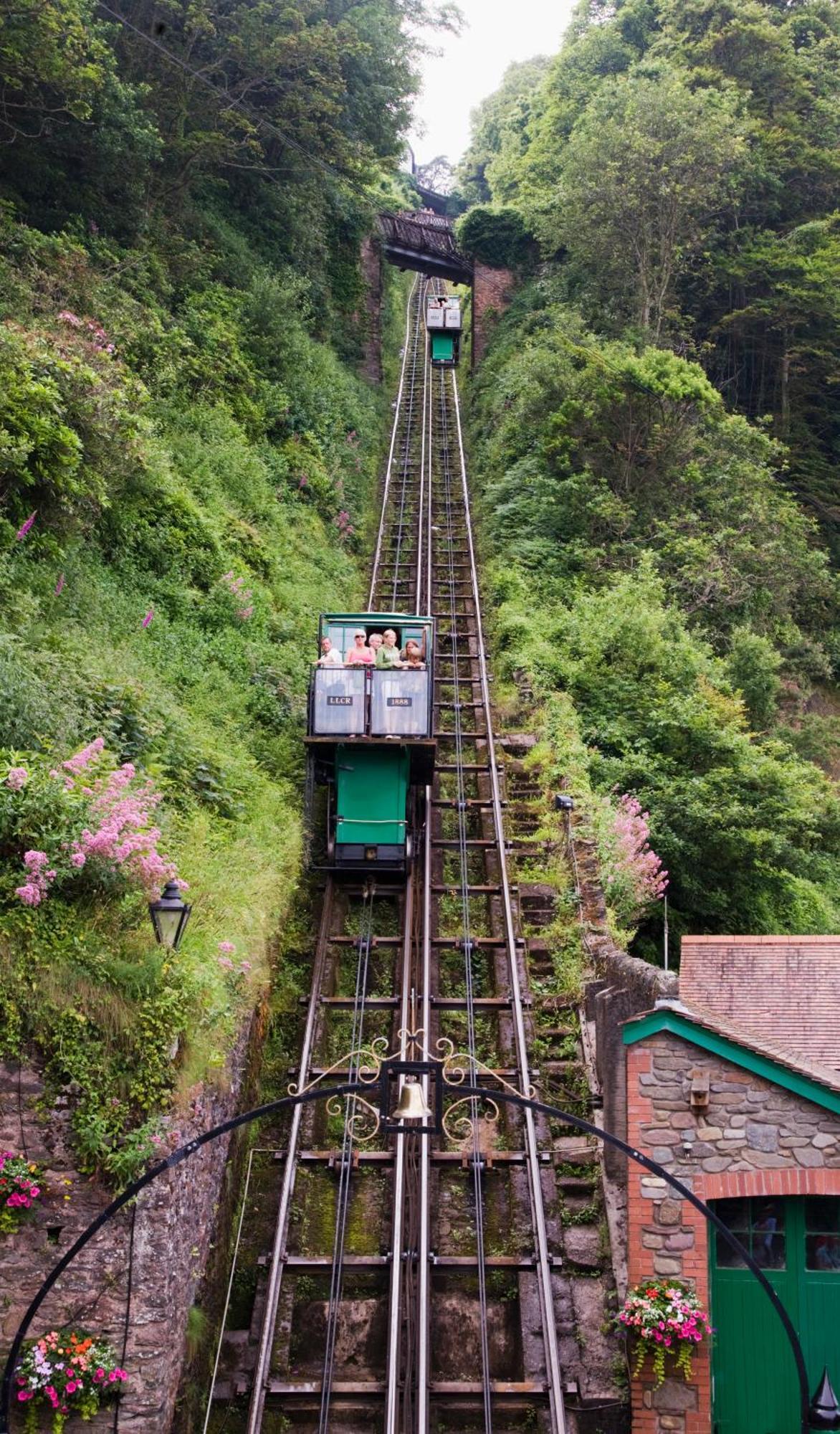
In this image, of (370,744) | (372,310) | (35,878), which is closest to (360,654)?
(370,744)

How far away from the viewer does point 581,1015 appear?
13055 mm

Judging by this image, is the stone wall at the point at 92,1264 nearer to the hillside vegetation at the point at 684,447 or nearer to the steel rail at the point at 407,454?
the hillside vegetation at the point at 684,447

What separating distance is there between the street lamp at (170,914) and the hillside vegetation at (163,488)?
519 mm

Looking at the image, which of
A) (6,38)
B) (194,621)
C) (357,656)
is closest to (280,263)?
(6,38)

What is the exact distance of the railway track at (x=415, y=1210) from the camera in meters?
9.25

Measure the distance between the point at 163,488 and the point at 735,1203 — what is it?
13.2 m

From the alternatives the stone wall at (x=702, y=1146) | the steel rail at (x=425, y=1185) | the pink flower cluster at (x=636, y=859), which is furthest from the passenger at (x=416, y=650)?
the stone wall at (x=702, y=1146)

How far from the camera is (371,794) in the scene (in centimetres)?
1460

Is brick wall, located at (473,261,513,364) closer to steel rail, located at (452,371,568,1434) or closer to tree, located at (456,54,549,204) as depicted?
steel rail, located at (452,371,568,1434)

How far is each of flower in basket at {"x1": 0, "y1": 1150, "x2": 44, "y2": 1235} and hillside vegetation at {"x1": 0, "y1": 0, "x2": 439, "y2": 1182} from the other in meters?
0.38

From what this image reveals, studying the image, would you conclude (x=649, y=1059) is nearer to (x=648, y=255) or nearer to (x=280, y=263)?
(x=280, y=263)

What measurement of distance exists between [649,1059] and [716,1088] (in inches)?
20.5

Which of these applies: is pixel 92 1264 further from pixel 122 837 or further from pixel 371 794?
pixel 371 794

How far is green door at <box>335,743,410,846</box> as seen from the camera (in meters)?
14.6
